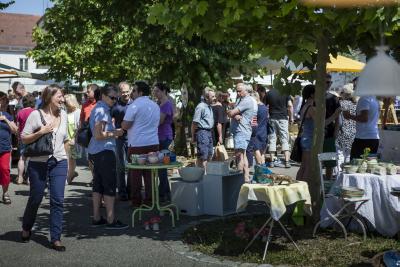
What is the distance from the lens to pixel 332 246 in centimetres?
711

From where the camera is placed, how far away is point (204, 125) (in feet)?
37.2

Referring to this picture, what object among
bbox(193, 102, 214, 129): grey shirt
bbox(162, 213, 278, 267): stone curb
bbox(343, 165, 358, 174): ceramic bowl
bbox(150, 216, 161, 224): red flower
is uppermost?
bbox(193, 102, 214, 129): grey shirt

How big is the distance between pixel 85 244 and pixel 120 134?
1551 mm

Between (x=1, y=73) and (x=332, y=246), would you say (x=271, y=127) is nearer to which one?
(x=332, y=246)

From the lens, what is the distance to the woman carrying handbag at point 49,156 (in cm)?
717

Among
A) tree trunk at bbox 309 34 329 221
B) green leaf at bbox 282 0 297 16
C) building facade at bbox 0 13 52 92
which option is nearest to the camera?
green leaf at bbox 282 0 297 16

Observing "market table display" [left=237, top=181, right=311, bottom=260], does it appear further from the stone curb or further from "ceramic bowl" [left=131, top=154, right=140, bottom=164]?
"ceramic bowl" [left=131, top=154, right=140, bottom=164]

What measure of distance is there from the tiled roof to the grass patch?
6750cm

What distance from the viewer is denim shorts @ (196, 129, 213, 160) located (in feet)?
37.6

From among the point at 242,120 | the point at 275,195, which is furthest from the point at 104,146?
the point at 242,120

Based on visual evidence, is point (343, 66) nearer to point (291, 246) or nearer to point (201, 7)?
point (291, 246)

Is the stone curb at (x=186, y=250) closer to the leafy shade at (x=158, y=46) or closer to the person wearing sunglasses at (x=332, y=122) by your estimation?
the leafy shade at (x=158, y=46)

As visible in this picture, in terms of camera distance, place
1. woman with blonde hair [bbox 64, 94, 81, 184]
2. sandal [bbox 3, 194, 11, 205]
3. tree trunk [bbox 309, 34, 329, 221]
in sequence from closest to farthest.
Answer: tree trunk [bbox 309, 34, 329, 221]
sandal [bbox 3, 194, 11, 205]
woman with blonde hair [bbox 64, 94, 81, 184]

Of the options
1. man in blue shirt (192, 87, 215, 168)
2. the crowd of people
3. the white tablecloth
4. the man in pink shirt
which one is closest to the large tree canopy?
the white tablecloth
